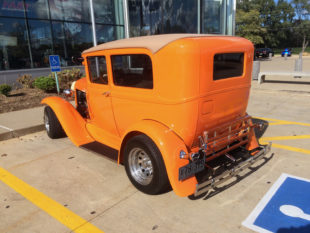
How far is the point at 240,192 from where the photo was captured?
3088 millimetres

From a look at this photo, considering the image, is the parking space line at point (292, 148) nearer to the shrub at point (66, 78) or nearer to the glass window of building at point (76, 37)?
the shrub at point (66, 78)

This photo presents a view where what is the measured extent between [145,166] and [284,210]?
1664 mm

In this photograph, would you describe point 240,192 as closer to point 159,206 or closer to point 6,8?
point 159,206

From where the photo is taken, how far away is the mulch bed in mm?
7688

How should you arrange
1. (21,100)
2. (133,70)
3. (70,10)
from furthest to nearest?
(70,10) → (21,100) → (133,70)

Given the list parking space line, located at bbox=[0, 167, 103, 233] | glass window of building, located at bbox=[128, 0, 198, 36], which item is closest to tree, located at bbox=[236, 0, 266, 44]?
glass window of building, located at bbox=[128, 0, 198, 36]

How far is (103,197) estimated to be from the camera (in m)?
3.09

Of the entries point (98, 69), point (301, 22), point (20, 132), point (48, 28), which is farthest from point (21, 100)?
point (301, 22)

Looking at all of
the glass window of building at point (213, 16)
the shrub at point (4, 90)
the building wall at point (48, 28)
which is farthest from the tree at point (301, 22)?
the shrub at point (4, 90)

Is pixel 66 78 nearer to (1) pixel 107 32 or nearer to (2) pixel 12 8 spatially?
(2) pixel 12 8

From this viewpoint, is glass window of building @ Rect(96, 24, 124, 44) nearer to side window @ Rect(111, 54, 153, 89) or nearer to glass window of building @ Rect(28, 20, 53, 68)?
glass window of building @ Rect(28, 20, 53, 68)

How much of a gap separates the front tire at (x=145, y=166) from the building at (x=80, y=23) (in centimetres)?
837

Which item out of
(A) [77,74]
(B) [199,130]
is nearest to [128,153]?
(B) [199,130]

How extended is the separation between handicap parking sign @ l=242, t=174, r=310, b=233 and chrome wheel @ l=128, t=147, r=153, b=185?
1215mm
